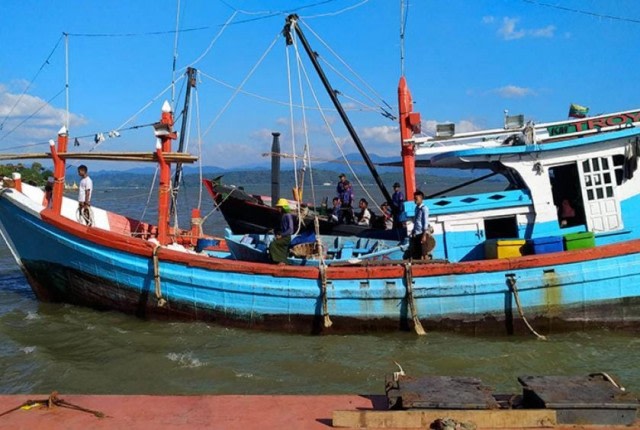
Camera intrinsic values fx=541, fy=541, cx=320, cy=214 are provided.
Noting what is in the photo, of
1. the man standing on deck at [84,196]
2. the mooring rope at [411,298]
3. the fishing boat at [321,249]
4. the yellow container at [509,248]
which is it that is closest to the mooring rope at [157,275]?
the fishing boat at [321,249]

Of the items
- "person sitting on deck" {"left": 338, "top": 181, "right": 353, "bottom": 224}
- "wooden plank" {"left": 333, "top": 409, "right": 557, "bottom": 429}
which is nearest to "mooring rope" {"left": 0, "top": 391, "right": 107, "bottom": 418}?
"wooden plank" {"left": 333, "top": 409, "right": 557, "bottom": 429}

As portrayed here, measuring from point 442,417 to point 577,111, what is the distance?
9028 millimetres

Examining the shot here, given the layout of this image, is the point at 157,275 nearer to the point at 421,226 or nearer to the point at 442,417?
the point at 421,226

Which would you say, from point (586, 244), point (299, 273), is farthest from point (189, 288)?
point (586, 244)

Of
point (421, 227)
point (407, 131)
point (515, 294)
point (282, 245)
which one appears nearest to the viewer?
point (515, 294)

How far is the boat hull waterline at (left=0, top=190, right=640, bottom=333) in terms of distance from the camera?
8766 millimetres

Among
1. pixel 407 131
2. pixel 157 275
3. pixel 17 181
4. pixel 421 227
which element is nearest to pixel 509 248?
pixel 421 227

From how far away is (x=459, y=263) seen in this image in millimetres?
8875

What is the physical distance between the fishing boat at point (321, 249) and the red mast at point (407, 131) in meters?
1.15

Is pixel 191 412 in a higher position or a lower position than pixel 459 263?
lower

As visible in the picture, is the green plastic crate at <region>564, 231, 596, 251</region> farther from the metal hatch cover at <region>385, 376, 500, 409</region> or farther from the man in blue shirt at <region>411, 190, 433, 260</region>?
the metal hatch cover at <region>385, 376, 500, 409</region>

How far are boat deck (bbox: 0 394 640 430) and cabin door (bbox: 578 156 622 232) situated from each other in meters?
6.58

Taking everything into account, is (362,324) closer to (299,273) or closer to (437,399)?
(299,273)

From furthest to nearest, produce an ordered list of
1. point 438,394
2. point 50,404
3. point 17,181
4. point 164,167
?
1. point 17,181
2. point 164,167
3. point 50,404
4. point 438,394
